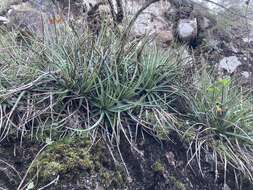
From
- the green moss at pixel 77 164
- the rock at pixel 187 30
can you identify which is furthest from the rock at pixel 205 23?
the green moss at pixel 77 164

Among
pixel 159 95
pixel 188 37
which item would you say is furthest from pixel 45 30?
pixel 188 37

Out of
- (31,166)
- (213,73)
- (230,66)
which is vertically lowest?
(230,66)

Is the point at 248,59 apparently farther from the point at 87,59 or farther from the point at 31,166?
the point at 31,166

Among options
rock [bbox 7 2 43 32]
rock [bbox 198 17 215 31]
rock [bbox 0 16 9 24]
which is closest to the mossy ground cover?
rock [bbox 7 2 43 32]

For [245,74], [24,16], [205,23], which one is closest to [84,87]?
[24,16]

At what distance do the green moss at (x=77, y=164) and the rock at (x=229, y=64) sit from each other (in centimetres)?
301

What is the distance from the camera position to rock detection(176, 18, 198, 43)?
575 centimetres

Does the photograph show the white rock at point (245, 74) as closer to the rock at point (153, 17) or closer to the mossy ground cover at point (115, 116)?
the rock at point (153, 17)

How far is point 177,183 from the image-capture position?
3164 millimetres

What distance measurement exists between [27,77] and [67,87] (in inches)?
13.2

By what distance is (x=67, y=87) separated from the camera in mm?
3289

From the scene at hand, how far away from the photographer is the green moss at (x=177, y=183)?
3.15m

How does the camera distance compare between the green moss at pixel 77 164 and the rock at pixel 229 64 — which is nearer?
the green moss at pixel 77 164

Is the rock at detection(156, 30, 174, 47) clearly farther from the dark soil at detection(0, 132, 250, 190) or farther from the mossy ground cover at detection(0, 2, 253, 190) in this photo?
the dark soil at detection(0, 132, 250, 190)
